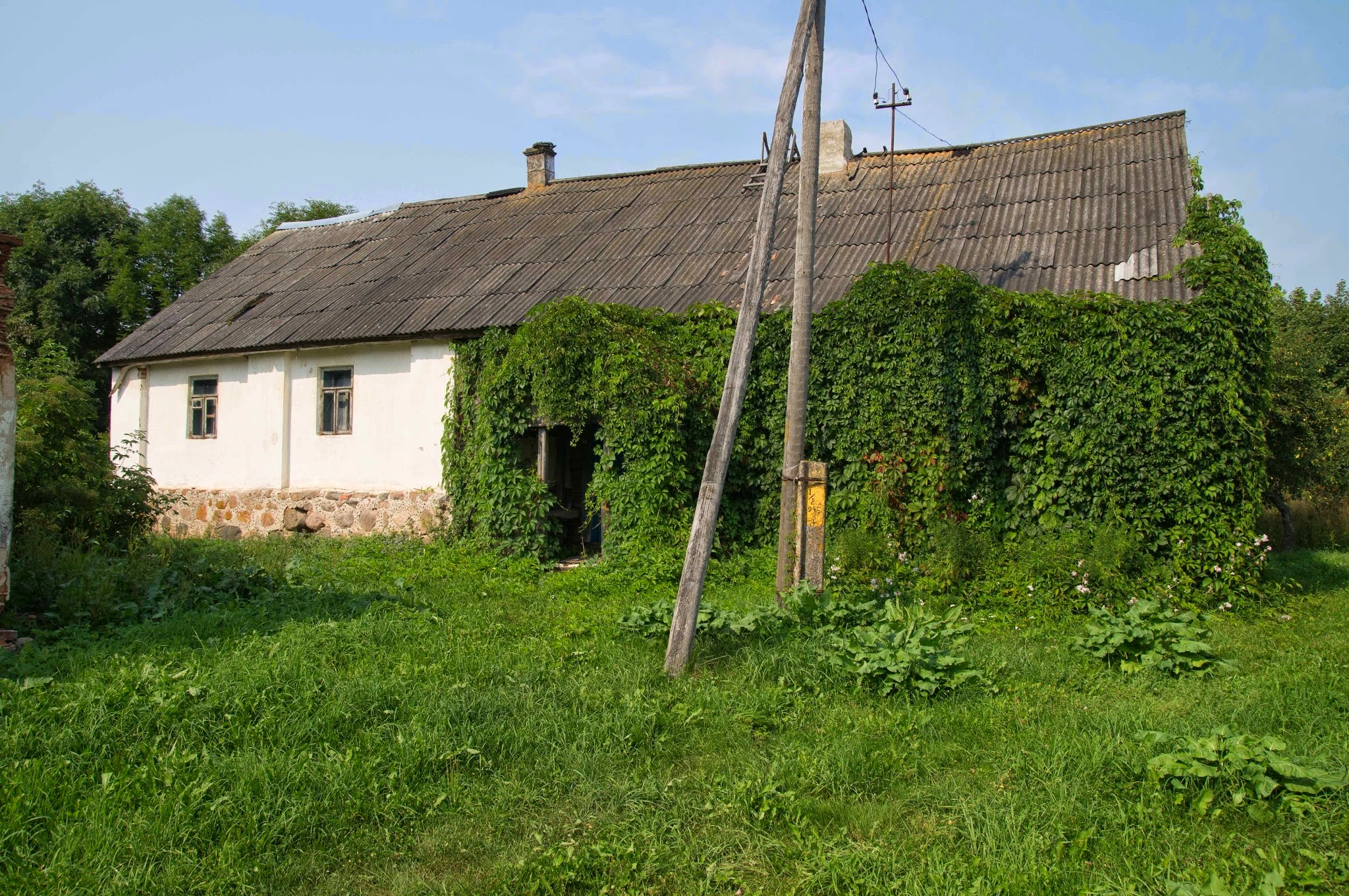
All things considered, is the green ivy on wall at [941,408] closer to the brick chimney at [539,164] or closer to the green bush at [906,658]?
the green bush at [906,658]

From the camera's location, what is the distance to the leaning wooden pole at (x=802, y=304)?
24.2ft

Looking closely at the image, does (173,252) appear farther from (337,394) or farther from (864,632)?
(864,632)

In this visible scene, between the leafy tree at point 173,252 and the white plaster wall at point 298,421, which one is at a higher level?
the leafy tree at point 173,252

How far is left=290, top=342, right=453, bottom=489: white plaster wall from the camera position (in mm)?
13180

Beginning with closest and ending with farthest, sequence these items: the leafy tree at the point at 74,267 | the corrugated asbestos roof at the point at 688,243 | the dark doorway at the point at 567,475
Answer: the corrugated asbestos roof at the point at 688,243, the dark doorway at the point at 567,475, the leafy tree at the point at 74,267

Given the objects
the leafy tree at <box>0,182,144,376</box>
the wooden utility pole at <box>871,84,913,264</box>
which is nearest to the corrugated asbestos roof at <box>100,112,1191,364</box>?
the wooden utility pole at <box>871,84,913,264</box>

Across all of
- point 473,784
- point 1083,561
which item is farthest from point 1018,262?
point 473,784

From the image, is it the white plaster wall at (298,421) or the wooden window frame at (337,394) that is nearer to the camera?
the white plaster wall at (298,421)

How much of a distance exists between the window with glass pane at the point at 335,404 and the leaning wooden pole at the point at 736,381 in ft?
31.0

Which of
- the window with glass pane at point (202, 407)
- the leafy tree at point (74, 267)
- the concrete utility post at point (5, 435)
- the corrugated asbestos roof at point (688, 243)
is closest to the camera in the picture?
the concrete utility post at point (5, 435)

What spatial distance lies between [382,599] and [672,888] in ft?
16.3

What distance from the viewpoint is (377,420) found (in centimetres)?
1368

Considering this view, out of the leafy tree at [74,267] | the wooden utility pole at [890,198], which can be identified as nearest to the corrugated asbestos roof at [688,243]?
the wooden utility pole at [890,198]

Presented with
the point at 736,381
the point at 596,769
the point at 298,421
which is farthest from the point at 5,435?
the point at 298,421
